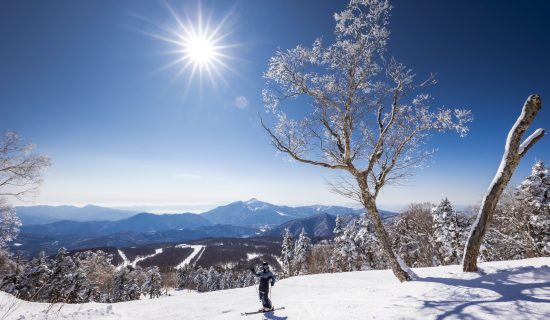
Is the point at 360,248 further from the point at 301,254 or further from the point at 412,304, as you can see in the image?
the point at 412,304

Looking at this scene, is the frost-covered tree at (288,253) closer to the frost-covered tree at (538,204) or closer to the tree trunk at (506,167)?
the frost-covered tree at (538,204)

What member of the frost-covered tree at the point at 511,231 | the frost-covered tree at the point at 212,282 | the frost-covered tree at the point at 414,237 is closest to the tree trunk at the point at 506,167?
the frost-covered tree at the point at 511,231

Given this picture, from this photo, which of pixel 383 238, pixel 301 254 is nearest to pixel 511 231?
pixel 383 238

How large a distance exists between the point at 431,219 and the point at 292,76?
123ft

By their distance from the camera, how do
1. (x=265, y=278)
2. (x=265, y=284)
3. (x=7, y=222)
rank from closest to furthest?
1. (x=265, y=284)
2. (x=265, y=278)
3. (x=7, y=222)

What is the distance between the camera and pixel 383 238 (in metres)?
11.3

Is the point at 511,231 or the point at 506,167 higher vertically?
the point at 506,167

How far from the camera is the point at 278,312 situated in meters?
9.77

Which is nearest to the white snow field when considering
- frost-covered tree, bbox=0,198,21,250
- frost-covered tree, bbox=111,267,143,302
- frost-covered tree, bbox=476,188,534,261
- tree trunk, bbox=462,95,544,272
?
tree trunk, bbox=462,95,544,272

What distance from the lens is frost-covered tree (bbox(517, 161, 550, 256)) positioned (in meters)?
24.2

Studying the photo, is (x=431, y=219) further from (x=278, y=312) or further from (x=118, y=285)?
(x=118, y=285)

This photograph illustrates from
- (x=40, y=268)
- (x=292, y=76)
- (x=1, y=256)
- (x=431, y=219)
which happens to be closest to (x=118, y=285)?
(x=40, y=268)

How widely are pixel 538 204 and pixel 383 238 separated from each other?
75.9 feet

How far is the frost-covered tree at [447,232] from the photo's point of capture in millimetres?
32594
